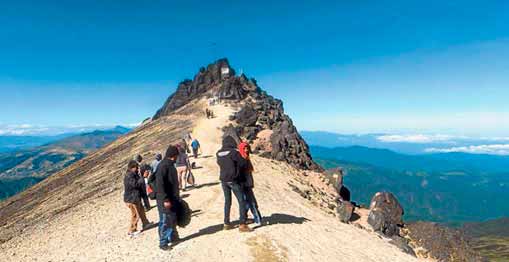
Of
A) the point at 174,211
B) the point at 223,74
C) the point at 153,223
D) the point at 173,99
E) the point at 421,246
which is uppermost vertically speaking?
the point at 223,74

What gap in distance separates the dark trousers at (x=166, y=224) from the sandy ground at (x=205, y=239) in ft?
1.62

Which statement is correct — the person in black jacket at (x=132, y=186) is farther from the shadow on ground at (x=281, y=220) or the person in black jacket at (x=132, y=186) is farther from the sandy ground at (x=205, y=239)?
the shadow on ground at (x=281, y=220)

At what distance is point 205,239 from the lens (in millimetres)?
16219

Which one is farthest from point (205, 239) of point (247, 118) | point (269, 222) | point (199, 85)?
point (199, 85)

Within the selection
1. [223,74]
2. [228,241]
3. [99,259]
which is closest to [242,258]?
[228,241]

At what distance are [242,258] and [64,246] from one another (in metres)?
11.6

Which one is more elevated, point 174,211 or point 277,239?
point 174,211

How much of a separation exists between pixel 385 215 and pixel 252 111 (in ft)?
110

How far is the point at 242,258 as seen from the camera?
1441cm

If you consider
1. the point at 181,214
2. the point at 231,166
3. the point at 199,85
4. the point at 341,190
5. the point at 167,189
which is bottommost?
the point at 341,190

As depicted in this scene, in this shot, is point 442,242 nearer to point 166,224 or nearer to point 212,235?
point 212,235

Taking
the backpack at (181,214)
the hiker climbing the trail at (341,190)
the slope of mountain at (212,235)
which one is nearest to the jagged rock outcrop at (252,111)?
the hiker climbing the trail at (341,190)

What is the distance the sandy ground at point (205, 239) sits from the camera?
15258 mm

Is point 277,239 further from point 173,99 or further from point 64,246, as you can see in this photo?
point 173,99
